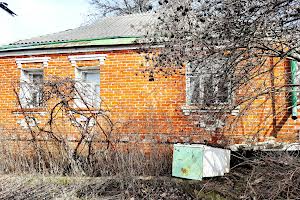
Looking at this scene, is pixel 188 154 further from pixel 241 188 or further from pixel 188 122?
pixel 188 122

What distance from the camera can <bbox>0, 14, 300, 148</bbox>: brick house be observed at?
21.7 feet

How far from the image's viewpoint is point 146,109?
7.64 meters

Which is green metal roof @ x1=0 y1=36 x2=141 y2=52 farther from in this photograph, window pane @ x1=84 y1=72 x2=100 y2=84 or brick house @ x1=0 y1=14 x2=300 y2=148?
window pane @ x1=84 y1=72 x2=100 y2=84

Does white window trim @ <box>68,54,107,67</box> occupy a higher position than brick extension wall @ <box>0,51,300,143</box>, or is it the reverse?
white window trim @ <box>68,54,107,67</box>

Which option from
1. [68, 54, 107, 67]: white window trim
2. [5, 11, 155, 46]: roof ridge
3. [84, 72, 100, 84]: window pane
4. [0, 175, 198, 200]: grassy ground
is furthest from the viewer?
[5, 11, 155, 46]: roof ridge

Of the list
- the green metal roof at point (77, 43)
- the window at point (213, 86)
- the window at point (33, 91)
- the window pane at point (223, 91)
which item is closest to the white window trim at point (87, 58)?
the green metal roof at point (77, 43)

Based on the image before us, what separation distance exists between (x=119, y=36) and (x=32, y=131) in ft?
11.1

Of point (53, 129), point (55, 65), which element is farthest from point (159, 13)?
point (55, 65)

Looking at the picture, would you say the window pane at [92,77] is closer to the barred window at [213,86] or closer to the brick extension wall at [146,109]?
the brick extension wall at [146,109]

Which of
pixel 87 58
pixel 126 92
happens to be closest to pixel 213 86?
pixel 126 92

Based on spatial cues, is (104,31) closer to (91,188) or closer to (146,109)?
(146,109)

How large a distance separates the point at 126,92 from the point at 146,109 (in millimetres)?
734

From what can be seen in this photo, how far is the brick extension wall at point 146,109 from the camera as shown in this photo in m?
6.32

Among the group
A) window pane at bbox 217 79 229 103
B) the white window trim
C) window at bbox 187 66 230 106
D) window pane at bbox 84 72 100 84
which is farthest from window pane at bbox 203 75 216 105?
window pane at bbox 84 72 100 84
